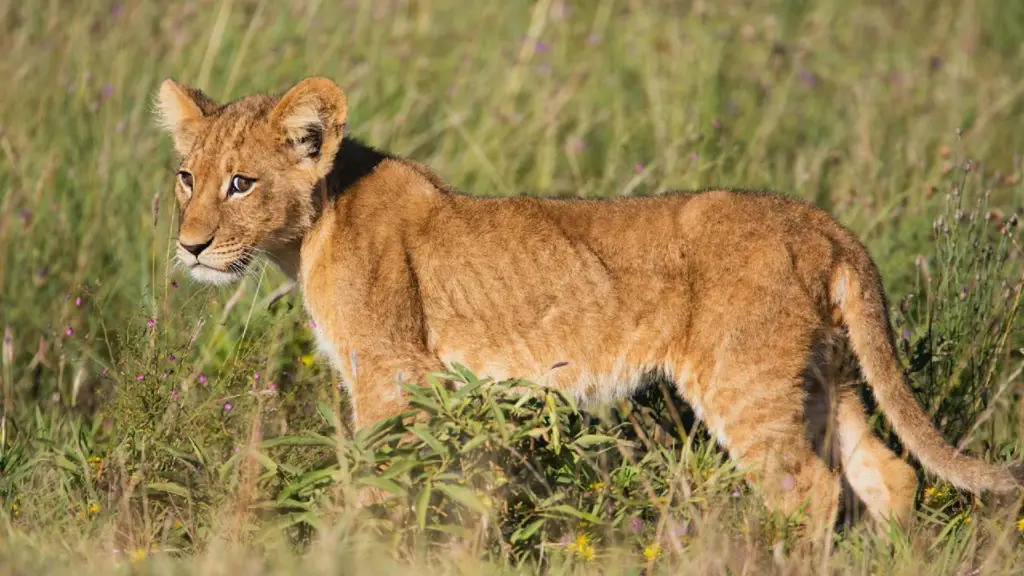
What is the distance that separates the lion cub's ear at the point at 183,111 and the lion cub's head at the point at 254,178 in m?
0.17

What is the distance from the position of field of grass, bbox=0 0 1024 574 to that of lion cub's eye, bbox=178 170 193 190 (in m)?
0.12

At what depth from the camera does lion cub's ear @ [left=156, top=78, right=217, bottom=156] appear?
5098 mm

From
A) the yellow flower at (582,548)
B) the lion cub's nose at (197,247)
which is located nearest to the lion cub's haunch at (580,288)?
the lion cub's nose at (197,247)

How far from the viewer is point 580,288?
4.76 metres

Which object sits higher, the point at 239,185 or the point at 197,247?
the point at 239,185

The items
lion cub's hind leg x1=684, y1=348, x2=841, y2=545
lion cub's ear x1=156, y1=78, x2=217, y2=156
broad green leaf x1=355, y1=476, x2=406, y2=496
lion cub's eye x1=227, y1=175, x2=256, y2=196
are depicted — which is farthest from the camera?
lion cub's ear x1=156, y1=78, x2=217, y2=156

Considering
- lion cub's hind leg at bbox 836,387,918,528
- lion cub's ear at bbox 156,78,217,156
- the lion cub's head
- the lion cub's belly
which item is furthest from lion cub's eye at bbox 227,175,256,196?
lion cub's hind leg at bbox 836,387,918,528

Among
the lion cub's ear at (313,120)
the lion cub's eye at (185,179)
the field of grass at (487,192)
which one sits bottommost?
the field of grass at (487,192)

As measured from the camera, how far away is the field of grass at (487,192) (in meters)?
4.07

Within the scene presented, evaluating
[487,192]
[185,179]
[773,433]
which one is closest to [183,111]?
[185,179]

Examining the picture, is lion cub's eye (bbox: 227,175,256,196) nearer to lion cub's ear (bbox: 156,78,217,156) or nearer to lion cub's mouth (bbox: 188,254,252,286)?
lion cub's mouth (bbox: 188,254,252,286)

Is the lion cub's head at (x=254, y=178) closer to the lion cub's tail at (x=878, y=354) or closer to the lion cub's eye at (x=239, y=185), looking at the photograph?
the lion cub's eye at (x=239, y=185)

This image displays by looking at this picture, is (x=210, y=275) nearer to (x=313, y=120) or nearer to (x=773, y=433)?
(x=313, y=120)

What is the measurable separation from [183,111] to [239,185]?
0.56 m
